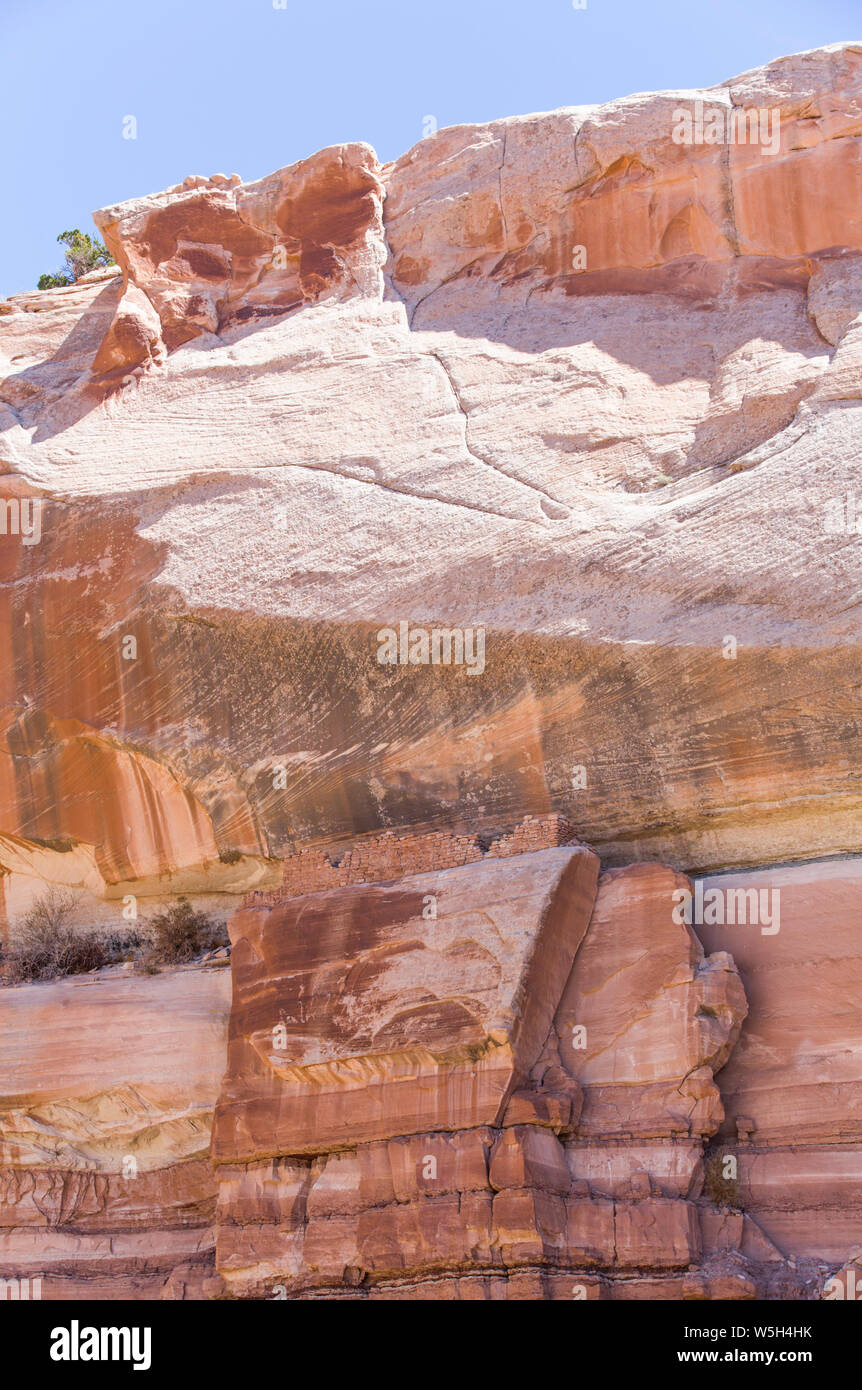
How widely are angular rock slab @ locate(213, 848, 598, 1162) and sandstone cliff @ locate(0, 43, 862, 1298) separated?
4cm

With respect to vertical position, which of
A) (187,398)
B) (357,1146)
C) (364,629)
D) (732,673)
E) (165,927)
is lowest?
(357,1146)

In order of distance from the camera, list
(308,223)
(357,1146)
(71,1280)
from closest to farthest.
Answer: (357,1146)
(71,1280)
(308,223)

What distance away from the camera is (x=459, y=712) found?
12672 millimetres

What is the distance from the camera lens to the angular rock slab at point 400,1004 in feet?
37.4

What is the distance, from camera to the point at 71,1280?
12.7 m

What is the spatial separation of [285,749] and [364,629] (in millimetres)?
1290

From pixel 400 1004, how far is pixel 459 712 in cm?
247

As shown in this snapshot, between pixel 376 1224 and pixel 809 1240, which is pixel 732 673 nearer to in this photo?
pixel 809 1240

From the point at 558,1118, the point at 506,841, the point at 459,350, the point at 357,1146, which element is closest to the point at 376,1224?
the point at 357,1146

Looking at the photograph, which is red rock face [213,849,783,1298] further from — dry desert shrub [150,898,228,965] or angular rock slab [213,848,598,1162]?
dry desert shrub [150,898,228,965]

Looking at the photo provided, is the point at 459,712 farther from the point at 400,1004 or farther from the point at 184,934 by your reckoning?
the point at 184,934

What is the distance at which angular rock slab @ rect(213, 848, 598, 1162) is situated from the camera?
11.4 m

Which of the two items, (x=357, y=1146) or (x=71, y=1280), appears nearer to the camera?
(x=357, y=1146)

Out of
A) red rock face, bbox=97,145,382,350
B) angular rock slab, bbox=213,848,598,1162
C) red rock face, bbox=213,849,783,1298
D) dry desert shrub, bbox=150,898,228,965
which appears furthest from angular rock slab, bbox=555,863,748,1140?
red rock face, bbox=97,145,382,350
